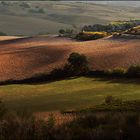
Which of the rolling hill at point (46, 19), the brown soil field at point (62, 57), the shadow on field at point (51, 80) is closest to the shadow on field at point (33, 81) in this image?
the shadow on field at point (51, 80)

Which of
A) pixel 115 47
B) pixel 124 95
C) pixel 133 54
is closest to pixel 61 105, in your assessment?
pixel 124 95

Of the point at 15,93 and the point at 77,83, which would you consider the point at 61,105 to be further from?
the point at 77,83

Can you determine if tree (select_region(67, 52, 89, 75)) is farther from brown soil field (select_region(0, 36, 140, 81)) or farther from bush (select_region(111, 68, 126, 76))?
bush (select_region(111, 68, 126, 76))

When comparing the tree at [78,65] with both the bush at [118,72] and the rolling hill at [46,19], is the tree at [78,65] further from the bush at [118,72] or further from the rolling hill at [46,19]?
the rolling hill at [46,19]

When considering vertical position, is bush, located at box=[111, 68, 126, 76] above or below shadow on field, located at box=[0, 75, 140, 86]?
above

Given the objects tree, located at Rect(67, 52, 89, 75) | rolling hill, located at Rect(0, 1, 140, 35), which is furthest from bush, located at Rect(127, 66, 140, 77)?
rolling hill, located at Rect(0, 1, 140, 35)
